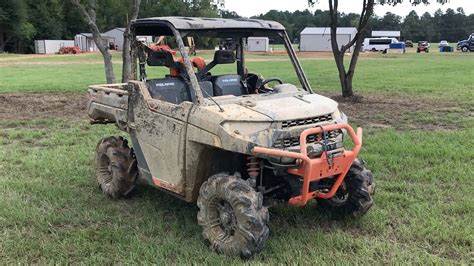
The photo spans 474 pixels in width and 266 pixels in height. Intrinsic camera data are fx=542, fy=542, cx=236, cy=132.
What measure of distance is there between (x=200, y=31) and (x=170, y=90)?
73 centimetres

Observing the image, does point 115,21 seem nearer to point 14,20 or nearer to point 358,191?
point 14,20

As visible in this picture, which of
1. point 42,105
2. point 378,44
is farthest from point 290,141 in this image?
point 378,44

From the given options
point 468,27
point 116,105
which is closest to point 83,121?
point 116,105

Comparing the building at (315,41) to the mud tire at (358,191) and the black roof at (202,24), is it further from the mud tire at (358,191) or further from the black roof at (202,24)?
the mud tire at (358,191)

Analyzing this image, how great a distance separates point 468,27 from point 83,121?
11628cm

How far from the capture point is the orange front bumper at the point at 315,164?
4227 mm

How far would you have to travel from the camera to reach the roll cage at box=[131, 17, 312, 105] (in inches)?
196

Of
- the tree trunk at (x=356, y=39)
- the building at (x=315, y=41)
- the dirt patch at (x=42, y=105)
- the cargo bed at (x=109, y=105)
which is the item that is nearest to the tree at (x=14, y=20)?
the building at (x=315, y=41)

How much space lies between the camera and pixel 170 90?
5.53 m

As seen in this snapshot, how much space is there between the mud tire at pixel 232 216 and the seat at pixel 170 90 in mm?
1174

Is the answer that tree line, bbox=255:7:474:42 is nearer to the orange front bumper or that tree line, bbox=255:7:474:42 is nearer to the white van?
the white van

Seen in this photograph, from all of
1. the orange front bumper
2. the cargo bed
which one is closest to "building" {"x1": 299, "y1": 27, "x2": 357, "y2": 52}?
the cargo bed

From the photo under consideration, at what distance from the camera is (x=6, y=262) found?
4402 millimetres

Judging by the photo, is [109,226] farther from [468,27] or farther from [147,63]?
[468,27]
